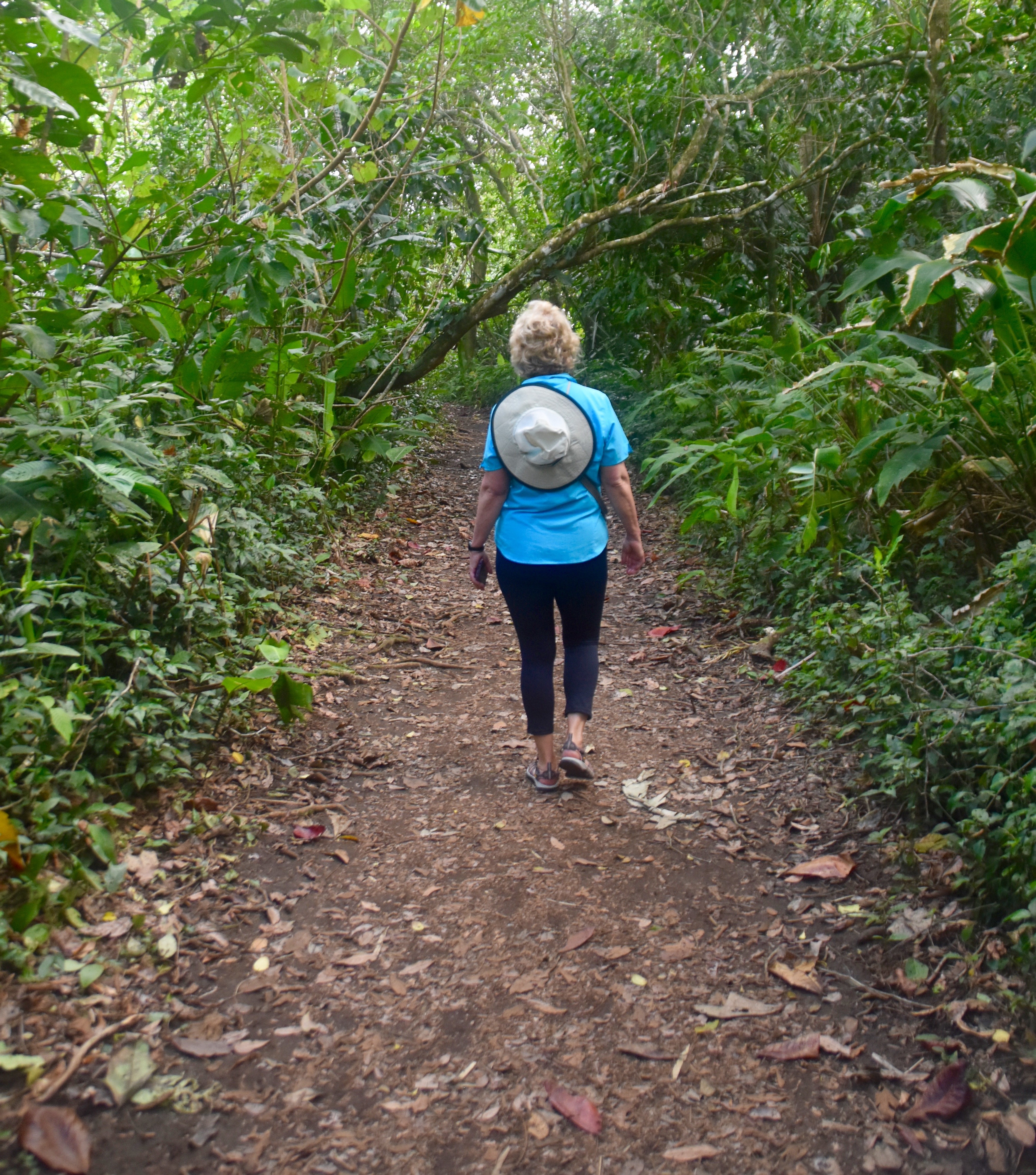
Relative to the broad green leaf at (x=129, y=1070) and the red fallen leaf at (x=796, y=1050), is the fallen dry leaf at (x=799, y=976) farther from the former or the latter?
the broad green leaf at (x=129, y=1070)

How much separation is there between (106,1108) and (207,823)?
1.26 metres

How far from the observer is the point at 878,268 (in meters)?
3.36

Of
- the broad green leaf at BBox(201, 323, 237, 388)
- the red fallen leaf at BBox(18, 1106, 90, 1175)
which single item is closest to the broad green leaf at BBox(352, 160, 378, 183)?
the broad green leaf at BBox(201, 323, 237, 388)

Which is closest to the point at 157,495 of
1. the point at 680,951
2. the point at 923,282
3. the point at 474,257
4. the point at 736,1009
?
the point at 680,951

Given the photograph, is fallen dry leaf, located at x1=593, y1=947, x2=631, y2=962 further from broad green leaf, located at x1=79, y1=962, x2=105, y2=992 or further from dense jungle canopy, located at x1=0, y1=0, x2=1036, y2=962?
broad green leaf, located at x1=79, y1=962, x2=105, y2=992

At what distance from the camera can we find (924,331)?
516 centimetres

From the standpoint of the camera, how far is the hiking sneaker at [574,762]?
3754 millimetres

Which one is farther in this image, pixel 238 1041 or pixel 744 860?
pixel 744 860

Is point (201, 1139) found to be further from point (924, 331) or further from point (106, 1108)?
point (924, 331)

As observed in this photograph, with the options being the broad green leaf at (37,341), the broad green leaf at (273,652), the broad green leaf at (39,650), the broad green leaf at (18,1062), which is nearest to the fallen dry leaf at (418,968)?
the broad green leaf at (18,1062)

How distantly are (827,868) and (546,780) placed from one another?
1232 millimetres

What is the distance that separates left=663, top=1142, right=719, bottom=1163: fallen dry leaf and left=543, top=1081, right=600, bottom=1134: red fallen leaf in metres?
0.18

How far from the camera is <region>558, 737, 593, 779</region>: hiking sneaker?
3.75 metres

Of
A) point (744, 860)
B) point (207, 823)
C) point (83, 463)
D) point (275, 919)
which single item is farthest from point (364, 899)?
point (83, 463)
